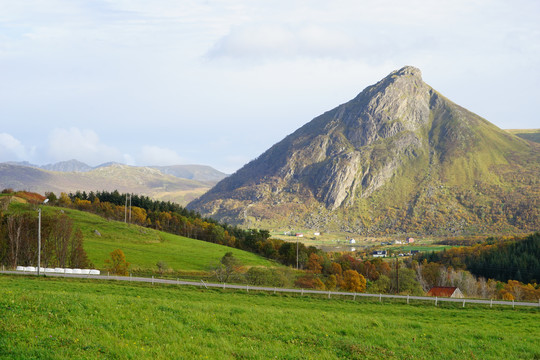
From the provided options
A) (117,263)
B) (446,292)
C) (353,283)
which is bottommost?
(353,283)

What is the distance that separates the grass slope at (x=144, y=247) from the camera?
354 feet

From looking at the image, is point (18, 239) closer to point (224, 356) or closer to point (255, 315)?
point (255, 315)

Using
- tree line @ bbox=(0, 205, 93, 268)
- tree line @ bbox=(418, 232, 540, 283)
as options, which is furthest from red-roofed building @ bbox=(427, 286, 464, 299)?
tree line @ bbox=(0, 205, 93, 268)

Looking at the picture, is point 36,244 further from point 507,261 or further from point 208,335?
point 507,261

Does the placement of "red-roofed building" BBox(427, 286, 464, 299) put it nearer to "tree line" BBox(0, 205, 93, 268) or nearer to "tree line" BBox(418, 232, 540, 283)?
"tree line" BBox(418, 232, 540, 283)

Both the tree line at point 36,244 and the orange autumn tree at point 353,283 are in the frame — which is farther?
the orange autumn tree at point 353,283

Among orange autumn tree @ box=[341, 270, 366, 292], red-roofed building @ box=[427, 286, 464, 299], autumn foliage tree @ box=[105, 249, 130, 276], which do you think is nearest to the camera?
autumn foliage tree @ box=[105, 249, 130, 276]

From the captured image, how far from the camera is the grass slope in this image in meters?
108

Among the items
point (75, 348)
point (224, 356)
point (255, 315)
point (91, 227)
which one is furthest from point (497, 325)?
point (91, 227)

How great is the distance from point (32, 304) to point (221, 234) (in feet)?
514

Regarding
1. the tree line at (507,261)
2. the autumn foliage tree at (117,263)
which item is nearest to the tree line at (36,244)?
the autumn foliage tree at (117,263)

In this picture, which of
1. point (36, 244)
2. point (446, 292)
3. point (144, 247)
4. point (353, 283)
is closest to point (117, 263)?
point (36, 244)

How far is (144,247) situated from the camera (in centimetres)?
12244

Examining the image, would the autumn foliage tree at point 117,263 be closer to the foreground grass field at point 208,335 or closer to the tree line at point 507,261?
the foreground grass field at point 208,335
